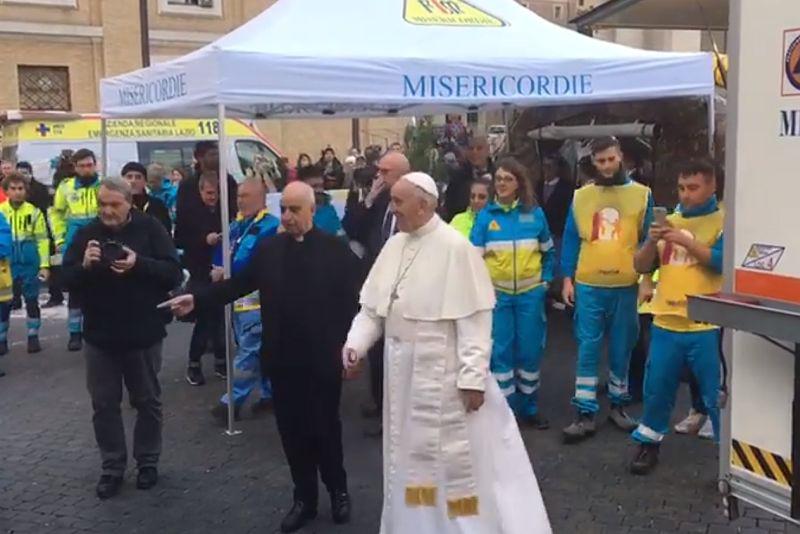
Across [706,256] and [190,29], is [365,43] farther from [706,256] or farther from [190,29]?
[190,29]

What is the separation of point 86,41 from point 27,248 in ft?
56.2

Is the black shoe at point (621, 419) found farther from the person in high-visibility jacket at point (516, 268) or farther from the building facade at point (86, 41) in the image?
the building facade at point (86, 41)

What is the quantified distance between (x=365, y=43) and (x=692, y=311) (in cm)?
429

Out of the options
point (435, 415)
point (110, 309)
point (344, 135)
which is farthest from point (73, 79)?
point (435, 415)

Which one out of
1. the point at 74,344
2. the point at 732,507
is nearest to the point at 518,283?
the point at 732,507

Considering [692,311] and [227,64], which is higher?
[227,64]

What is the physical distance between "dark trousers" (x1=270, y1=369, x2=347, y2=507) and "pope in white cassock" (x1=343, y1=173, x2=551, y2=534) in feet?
1.98

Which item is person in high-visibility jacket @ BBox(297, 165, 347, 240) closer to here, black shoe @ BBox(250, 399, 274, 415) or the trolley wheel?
black shoe @ BBox(250, 399, 274, 415)

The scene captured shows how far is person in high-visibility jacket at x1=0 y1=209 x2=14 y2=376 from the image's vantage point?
26.9 feet

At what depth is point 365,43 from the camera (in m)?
6.91

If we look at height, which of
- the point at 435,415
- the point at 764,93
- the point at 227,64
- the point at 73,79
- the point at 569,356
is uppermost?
the point at 73,79

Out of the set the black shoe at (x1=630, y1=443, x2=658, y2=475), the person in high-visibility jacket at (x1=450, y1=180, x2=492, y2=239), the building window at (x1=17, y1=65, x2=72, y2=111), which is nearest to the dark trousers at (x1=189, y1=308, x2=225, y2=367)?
the person in high-visibility jacket at (x1=450, y1=180, x2=492, y2=239)

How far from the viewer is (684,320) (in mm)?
5008

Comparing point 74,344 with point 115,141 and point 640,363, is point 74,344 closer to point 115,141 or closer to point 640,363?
point 640,363
